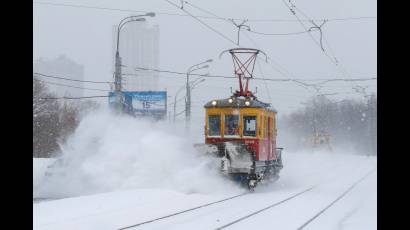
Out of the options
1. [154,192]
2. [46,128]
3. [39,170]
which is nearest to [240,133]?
[154,192]

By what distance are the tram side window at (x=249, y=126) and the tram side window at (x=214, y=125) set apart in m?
0.91

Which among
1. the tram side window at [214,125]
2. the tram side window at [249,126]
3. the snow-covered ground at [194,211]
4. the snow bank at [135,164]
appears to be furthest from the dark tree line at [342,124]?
the snow-covered ground at [194,211]

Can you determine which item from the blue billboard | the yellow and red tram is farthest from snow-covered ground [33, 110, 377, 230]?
the blue billboard

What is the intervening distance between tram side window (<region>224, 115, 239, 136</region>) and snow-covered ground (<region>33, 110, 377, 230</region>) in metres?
1.52

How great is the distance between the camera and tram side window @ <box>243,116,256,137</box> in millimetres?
20547

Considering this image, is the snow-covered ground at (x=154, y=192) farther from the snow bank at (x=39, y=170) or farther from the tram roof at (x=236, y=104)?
A: the tram roof at (x=236, y=104)

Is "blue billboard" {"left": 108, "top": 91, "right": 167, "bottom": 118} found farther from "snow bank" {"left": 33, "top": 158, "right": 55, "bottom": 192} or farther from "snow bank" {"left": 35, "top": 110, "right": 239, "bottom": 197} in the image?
"snow bank" {"left": 35, "top": 110, "right": 239, "bottom": 197}

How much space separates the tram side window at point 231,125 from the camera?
68.3ft

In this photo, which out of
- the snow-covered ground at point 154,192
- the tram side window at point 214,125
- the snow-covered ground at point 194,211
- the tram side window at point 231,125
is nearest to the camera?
the snow-covered ground at point 194,211

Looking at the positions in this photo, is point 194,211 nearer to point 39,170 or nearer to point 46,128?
point 39,170

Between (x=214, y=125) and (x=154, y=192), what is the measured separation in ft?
16.0

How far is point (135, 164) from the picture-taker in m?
19.5
